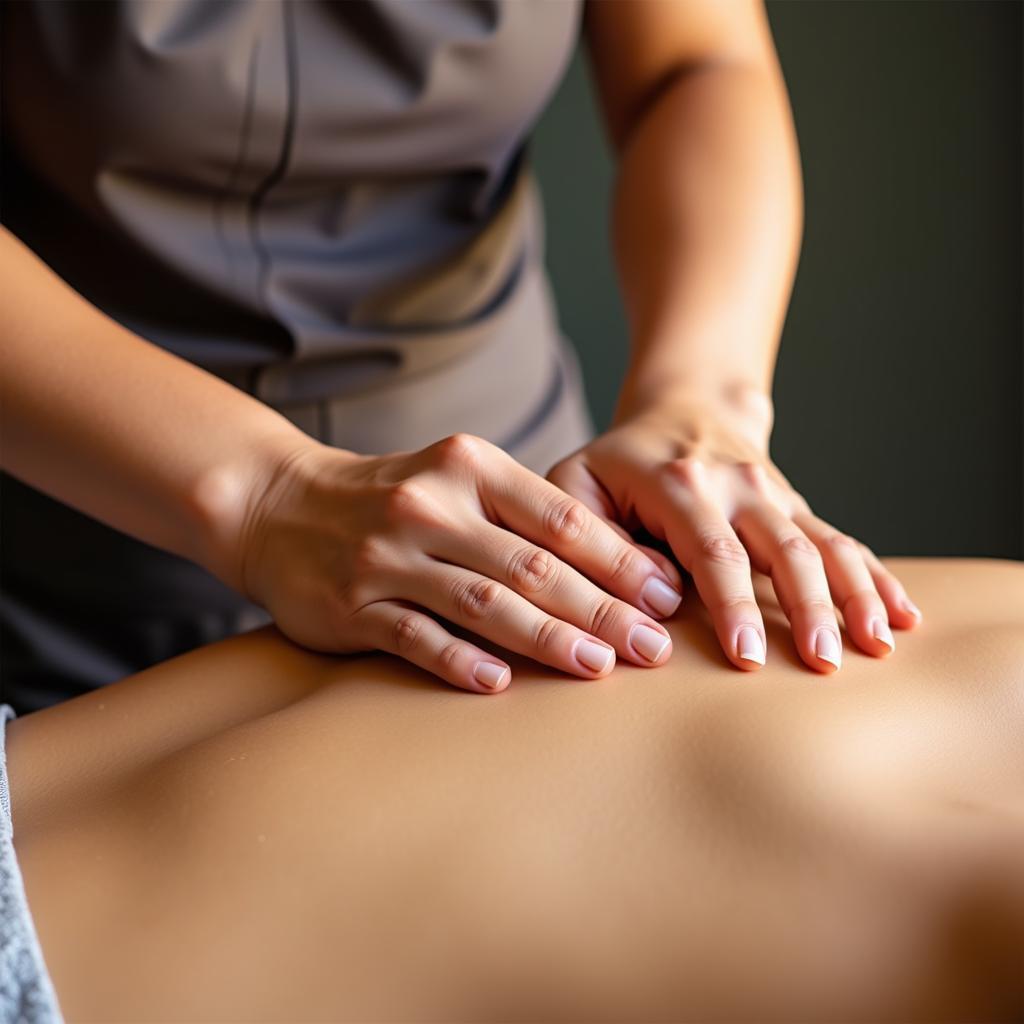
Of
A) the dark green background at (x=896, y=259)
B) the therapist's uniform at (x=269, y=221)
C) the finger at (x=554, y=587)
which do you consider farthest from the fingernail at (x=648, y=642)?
the dark green background at (x=896, y=259)

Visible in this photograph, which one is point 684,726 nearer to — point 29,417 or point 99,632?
point 29,417

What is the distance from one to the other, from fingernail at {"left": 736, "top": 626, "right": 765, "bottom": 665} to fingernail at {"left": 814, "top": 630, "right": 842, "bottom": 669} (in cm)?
3

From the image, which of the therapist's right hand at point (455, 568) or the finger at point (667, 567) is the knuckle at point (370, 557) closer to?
the therapist's right hand at point (455, 568)

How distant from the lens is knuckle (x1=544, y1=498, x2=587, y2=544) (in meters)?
0.82

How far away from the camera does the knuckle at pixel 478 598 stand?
79 cm

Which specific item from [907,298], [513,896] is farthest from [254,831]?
[907,298]

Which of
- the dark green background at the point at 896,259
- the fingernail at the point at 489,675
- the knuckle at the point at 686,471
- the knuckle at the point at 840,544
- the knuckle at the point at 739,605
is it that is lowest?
the dark green background at the point at 896,259

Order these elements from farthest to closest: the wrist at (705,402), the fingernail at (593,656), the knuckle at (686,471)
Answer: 1. the wrist at (705,402)
2. the knuckle at (686,471)
3. the fingernail at (593,656)

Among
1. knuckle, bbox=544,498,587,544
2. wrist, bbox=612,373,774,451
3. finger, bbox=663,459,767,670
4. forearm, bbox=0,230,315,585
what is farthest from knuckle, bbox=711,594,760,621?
forearm, bbox=0,230,315,585

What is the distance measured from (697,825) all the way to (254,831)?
0.73 feet

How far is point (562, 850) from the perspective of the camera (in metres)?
0.63

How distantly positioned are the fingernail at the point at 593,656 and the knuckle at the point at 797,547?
15 centimetres

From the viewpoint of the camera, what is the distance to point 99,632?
1223 millimetres

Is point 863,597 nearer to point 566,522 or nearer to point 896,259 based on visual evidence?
point 566,522
